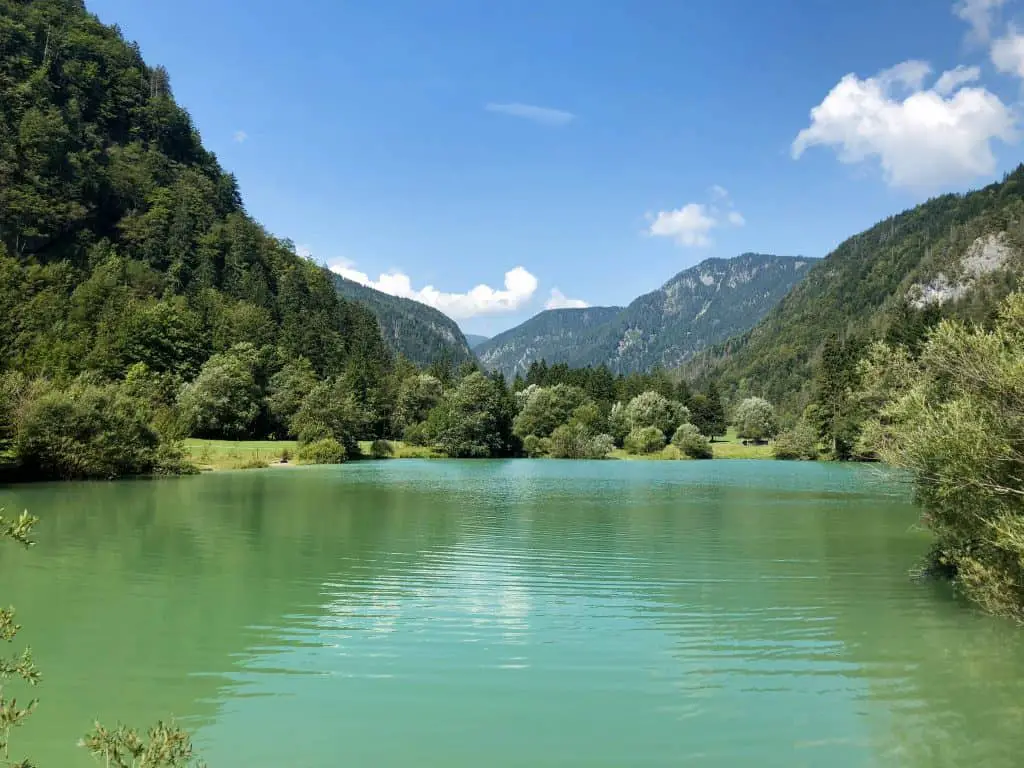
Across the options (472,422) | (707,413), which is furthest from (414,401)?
(707,413)

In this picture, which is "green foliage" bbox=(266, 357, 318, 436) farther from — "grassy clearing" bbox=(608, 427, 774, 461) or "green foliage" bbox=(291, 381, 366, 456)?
"grassy clearing" bbox=(608, 427, 774, 461)

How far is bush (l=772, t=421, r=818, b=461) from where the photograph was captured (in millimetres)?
98188

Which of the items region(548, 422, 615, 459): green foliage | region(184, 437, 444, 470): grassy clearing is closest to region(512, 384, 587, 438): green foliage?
region(548, 422, 615, 459): green foliage

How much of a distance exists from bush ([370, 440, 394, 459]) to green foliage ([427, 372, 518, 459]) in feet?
23.2

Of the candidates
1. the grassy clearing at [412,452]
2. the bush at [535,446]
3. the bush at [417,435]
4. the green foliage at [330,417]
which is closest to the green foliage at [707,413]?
the bush at [535,446]

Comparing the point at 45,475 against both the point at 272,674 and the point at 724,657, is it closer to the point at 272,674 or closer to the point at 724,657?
the point at 272,674

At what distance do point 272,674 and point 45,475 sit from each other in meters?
44.8

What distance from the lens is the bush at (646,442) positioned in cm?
10638

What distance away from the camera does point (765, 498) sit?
43.4 metres

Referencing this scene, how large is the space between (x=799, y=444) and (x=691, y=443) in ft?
48.5

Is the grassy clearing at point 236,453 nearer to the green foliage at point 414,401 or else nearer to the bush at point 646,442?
the green foliage at point 414,401

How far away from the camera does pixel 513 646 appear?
13.2 m

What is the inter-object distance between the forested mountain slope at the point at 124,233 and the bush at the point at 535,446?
29.8 m

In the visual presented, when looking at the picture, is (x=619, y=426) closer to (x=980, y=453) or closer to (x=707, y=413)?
(x=707, y=413)
